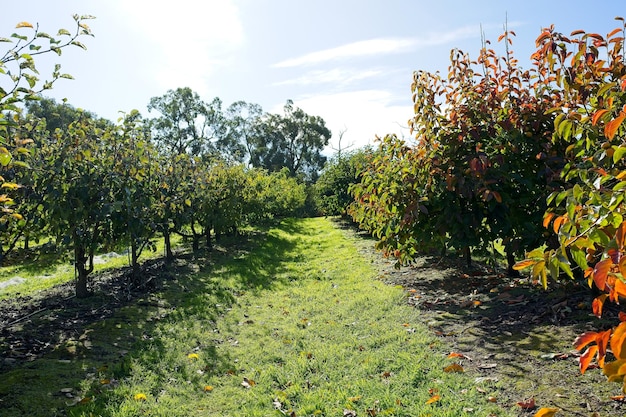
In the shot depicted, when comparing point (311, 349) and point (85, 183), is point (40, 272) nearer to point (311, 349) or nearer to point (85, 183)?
point (85, 183)

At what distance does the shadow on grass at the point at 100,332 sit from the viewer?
3881mm

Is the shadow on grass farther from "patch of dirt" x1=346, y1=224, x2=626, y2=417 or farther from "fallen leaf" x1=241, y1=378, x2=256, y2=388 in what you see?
"patch of dirt" x1=346, y1=224, x2=626, y2=417

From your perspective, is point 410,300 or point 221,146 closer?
point 410,300

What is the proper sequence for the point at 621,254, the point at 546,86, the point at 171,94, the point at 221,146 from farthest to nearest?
the point at 221,146
the point at 171,94
the point at 546,86
the point at 621,254

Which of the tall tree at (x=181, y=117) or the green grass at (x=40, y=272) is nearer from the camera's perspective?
the green grass at (x=40, y=272)

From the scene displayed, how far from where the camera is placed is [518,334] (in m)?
4.54

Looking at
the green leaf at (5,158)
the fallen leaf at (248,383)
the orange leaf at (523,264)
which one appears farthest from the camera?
the fallen leaf at (248,383)

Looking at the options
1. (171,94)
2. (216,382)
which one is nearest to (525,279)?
(216,382)

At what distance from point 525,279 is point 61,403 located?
591cm

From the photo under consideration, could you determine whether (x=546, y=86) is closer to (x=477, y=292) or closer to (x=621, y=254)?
(x=477, y=292)

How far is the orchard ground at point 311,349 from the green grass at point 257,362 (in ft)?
0.06

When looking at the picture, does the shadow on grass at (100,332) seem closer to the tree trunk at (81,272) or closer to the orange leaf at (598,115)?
the tree trunk at (81,272)

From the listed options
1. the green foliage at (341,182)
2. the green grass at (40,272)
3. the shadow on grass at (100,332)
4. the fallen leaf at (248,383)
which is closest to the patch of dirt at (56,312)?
the shadow on grass at (100,332)

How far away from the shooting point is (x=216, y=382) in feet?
14.1
